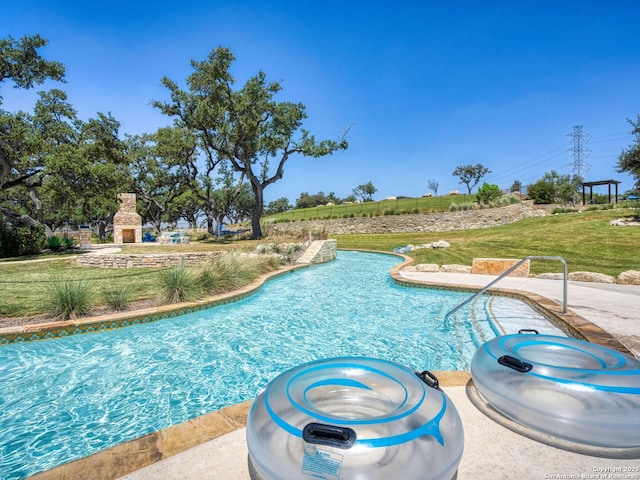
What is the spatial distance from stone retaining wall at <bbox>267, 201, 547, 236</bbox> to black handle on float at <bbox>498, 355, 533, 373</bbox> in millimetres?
18890

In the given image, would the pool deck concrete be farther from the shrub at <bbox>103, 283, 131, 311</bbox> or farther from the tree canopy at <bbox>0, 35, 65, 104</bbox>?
the tree canopy at <bbox>0, 35, 65, 104</bbox>

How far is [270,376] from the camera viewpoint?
11.9ft

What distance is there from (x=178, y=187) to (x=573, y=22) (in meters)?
28.8

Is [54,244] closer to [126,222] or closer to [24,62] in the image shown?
[126,222]

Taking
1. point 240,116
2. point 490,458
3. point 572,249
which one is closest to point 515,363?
point 490,458

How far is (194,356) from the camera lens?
4117 millimetres

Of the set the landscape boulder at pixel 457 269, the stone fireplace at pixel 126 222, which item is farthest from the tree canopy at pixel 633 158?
the stone fireplace at pixel 126 222

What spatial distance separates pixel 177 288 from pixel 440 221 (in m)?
22.5

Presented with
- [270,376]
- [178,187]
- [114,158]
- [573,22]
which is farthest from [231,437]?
[178,187]

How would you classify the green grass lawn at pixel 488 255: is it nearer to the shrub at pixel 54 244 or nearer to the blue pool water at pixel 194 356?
the blue pool water at pixel 194 356

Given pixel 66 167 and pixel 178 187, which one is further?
pixel 178 187

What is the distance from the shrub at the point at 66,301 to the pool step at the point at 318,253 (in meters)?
7.42

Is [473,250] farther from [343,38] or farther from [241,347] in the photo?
[241,347]

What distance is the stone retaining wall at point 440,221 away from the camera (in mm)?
23250
